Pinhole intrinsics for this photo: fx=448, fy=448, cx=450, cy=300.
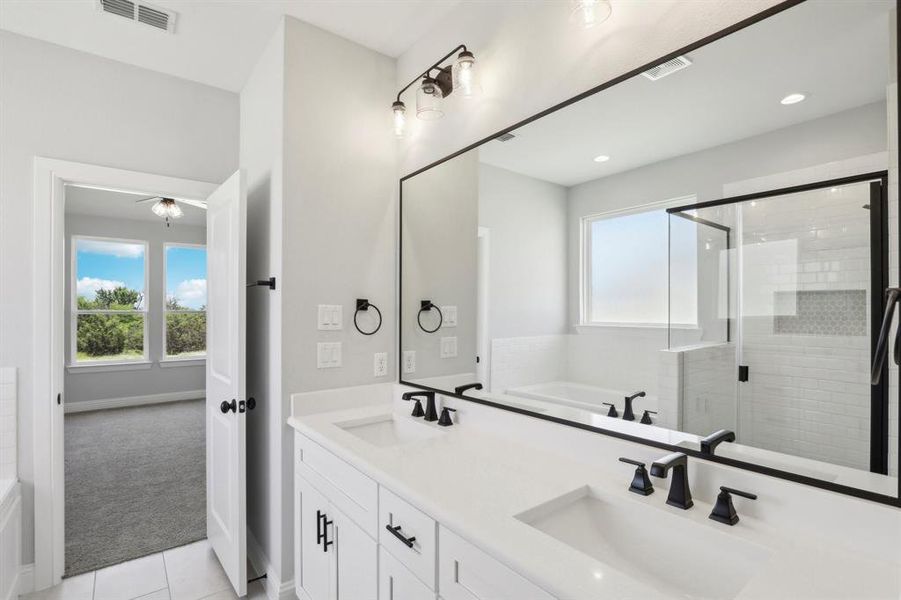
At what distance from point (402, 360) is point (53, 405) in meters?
1.75

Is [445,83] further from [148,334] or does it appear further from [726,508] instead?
[148,334]

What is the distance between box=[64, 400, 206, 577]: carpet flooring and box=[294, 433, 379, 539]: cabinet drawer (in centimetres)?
138

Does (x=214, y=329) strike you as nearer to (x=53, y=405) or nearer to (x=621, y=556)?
(x=53, y=405)

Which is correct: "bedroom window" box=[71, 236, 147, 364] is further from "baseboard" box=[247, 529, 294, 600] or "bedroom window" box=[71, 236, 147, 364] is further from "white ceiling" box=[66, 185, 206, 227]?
"baseboard" box=[247, 529, 294, 600]

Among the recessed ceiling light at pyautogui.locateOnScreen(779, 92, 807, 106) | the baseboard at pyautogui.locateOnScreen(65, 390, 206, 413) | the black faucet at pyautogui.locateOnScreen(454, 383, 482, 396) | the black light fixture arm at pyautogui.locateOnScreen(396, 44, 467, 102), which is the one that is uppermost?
the black light fixture arm at pyautogui.locateOnScreen(396, 44, 467, 102)

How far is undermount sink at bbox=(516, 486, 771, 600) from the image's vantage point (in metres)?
0.94

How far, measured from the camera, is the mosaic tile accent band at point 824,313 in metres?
0.93

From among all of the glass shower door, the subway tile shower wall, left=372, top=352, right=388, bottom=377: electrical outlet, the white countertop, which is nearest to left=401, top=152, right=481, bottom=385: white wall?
left=372, top=352, right=388, bottom=377: electrical outlet

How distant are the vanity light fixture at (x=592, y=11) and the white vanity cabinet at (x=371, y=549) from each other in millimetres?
1478

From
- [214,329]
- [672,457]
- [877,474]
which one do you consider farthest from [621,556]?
[214,329]

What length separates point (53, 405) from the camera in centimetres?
224

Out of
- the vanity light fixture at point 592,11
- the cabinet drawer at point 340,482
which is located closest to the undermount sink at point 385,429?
the cabinet drawer at point 340,482

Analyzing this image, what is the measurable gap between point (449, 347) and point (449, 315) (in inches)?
6.0

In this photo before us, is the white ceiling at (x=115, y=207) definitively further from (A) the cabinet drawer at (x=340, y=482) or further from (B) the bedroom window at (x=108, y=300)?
(A) the cabinet drawer at (x=340, y=482)
